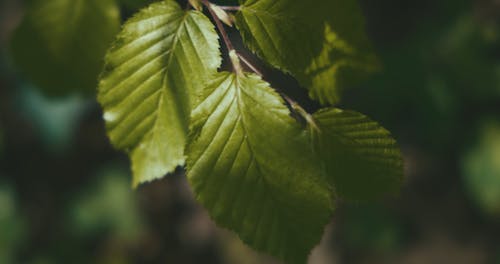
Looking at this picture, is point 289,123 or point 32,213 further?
point 32,213

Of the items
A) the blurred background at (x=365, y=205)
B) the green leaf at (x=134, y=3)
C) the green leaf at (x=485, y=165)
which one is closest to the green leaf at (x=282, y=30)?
the green leaf at (x=134, y=3)

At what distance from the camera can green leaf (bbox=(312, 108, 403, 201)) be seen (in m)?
0.59

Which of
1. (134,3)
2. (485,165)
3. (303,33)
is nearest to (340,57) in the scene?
(303,33)

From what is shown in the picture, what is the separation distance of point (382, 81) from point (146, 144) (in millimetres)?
1610

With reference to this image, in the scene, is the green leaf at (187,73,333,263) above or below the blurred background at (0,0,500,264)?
above

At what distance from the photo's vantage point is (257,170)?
1.94 ft

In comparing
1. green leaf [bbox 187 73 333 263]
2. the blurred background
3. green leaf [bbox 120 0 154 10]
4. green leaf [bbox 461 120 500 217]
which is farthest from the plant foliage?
green leaf [bbox 461 120 500 217]

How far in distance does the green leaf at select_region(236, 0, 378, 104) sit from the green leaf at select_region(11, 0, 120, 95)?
0.33 m

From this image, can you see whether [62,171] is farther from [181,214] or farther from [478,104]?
[478,104]

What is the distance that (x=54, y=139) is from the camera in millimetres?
2443

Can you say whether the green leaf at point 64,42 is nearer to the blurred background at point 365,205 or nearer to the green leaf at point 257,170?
the green leaf at point 257,170

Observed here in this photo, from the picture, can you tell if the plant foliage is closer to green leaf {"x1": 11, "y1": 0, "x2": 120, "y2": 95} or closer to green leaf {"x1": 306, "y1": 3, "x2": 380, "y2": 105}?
green leaf {"x1": 306, "y1": 3, "x2": 380, "y2": 105}

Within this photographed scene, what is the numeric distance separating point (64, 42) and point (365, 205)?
2.14m

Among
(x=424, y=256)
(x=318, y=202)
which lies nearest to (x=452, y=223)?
(x=424, y=256)
